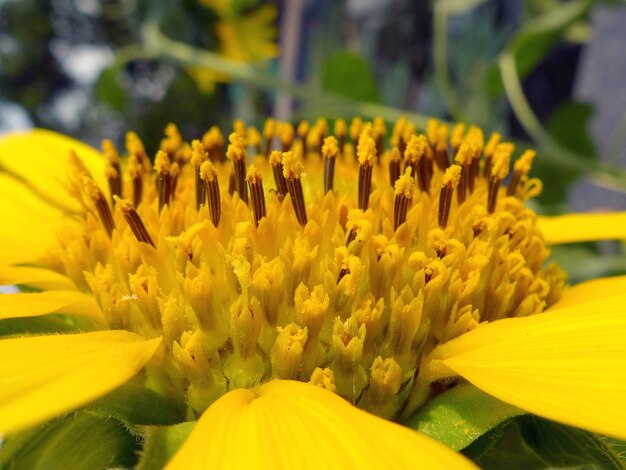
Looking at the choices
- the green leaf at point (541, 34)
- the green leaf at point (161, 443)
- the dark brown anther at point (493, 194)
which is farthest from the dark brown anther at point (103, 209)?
the green leaf at point (541, 34)

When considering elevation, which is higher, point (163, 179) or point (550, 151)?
point (163, 179)

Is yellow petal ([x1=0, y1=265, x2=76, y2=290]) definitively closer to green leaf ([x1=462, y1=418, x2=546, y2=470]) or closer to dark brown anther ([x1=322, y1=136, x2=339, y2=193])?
dark brown anther ([x1=322, y1=136, x2=339, y2=193])

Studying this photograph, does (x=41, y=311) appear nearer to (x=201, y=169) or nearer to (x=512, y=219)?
(x=201, y=169)

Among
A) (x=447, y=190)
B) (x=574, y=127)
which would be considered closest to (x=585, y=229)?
(x=447, y=190)

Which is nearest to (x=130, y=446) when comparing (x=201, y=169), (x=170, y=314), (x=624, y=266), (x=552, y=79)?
(x=170, y=314)

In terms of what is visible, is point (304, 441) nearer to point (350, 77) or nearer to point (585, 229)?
point (585, 229)
